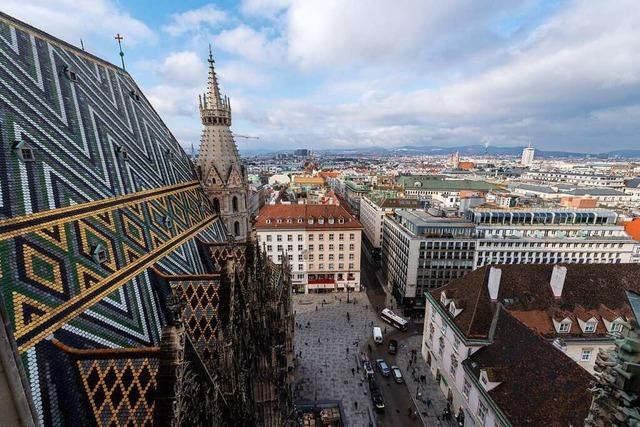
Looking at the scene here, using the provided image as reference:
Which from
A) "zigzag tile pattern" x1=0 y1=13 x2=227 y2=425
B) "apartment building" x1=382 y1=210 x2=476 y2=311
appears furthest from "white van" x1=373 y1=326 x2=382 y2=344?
"zigzag tile pattern" x1=0 y1=13 x2=227 y2=425

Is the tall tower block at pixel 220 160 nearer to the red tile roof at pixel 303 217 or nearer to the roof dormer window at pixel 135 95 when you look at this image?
the roof dormer window at pixel 135 95

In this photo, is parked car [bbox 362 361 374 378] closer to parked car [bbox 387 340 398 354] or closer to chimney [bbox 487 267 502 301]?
parked car [bbox 387 340 398 354]

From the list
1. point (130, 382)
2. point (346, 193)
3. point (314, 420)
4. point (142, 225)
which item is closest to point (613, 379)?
point (130, 382)

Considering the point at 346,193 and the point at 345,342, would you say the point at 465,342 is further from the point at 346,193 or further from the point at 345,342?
the point at 346,193

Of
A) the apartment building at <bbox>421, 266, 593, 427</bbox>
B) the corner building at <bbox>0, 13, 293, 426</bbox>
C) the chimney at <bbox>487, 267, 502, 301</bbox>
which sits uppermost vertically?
the corner building at <bbox>0, 13, 293, 426</bbox>

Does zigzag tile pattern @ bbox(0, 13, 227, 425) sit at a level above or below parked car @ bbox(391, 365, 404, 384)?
above
